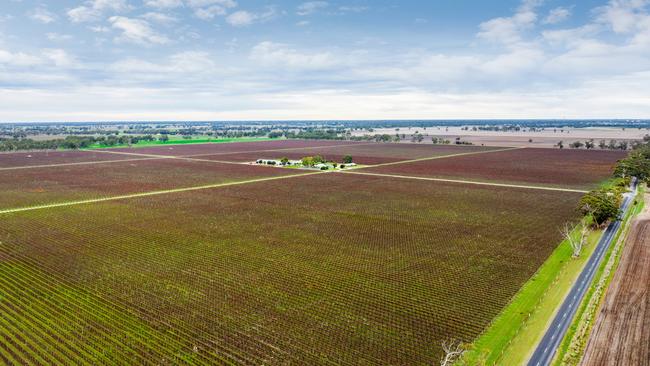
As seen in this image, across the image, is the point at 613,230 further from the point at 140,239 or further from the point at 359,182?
the point at 140,239

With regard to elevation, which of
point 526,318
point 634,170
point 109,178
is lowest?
point 526,318

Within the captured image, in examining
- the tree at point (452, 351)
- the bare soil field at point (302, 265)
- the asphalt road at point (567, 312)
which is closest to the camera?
the tree at point (452, 351)

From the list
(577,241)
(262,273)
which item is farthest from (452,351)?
(577,241)

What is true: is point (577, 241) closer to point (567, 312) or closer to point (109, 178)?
point (567, 312)

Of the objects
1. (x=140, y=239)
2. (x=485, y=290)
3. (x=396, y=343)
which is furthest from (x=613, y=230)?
(x=140, y=239)

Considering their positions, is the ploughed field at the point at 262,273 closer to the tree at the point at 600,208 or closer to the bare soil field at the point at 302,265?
the bare soil field at the point at 302,265

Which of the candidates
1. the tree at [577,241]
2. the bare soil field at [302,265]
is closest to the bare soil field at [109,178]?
the bare soil field at [302,265]
